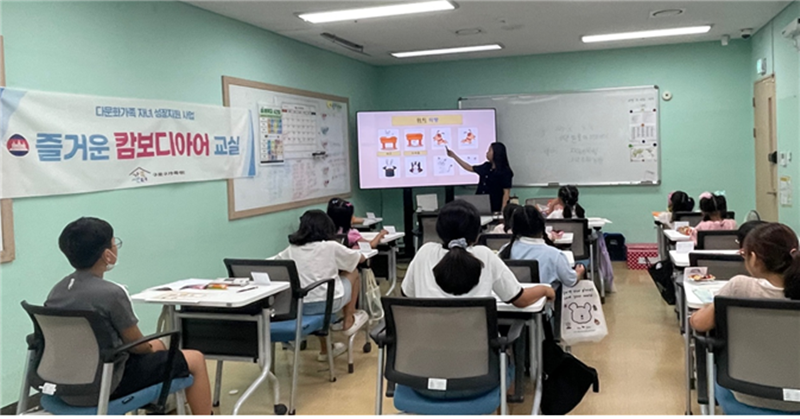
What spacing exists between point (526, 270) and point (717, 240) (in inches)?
66.5

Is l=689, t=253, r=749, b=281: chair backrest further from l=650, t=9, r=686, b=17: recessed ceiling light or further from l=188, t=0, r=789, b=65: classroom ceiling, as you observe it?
l=650, t=9, r=686, b=17: recessed ceiling light

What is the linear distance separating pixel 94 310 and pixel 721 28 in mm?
6797

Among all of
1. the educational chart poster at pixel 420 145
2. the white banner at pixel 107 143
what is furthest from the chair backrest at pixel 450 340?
the educational chart poster at pixel 420 145


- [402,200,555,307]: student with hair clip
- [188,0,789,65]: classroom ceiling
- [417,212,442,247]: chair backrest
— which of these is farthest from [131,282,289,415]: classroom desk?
[417,212,442,247]: chair backrest

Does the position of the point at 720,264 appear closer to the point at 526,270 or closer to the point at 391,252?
the point at 526,270

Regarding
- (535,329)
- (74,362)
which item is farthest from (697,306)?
(74,362)

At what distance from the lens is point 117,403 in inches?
99.5

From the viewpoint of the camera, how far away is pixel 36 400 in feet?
11.2

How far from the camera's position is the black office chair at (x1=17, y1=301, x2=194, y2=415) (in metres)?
2.39

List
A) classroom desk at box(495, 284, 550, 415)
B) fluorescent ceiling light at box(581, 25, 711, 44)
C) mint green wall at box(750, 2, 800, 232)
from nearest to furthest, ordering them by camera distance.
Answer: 1. classroom desk at box(495, 284, 550, 415)
2. mint green wall at box(750, 2, 800, 232)
3. fluorescent ceiling light at box(581, 25, 711, 44)

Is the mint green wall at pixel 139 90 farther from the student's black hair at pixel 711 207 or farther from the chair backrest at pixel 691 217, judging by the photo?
the student's black hair at pixel 711 207

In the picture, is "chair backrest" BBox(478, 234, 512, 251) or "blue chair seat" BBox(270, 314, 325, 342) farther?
"chair backrest" BBox(478, 234, 512, 251)

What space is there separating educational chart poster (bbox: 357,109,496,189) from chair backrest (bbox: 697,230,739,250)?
406 centimetres

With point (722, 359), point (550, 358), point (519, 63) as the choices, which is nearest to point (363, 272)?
point (550, 358)
